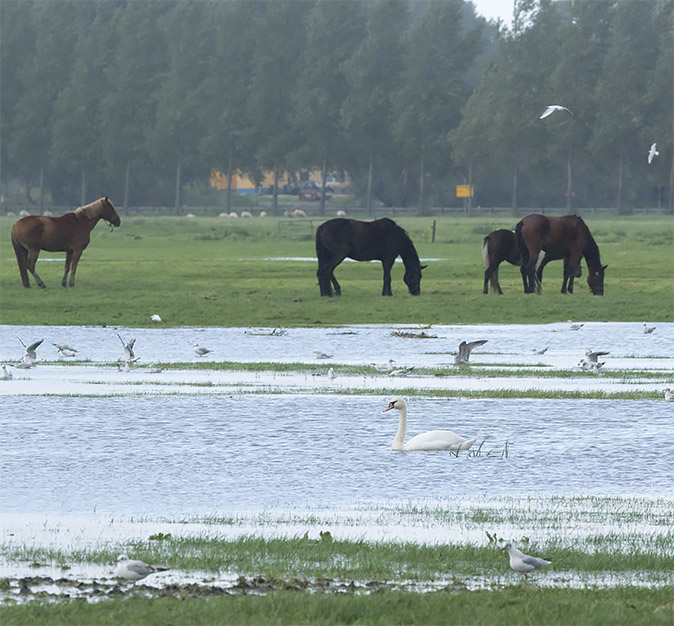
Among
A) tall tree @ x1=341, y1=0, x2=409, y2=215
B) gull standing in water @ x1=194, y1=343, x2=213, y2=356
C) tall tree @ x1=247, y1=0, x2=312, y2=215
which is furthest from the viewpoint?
tall tree @ x1=247, y1=0, x2=312, y2=215

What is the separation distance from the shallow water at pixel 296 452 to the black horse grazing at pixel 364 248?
19.9 m

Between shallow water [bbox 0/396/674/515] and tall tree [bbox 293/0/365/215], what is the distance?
105405mm

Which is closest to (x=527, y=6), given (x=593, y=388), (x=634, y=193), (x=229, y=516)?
(x=634, y=193)

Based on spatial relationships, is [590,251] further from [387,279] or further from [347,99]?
[347,99]

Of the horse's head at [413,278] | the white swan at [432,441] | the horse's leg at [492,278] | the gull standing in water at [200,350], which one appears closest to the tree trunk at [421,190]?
the horse's leg at [492,278]

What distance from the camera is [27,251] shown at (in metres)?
43.1

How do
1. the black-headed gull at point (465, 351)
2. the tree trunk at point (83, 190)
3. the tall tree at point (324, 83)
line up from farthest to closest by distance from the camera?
1. the tree trunk at point (83, 190)
2. the tall tree at point (324, 83)
3. the black-headed gull at point (465, 351)

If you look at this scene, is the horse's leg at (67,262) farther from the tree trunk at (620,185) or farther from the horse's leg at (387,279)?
the tree trunk at (620,185)

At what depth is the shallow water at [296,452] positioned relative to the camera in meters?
13.2

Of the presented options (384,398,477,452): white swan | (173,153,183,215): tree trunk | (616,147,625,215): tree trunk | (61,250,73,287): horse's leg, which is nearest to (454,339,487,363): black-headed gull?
(384,398,477,452): white swan

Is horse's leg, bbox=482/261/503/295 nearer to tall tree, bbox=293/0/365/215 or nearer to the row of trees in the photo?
the row of trees

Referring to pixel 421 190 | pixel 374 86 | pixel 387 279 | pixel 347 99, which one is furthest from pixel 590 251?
pixel 374 86

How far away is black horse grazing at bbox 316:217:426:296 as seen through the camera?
40.1 meters

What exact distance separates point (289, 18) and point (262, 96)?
9.18 m
